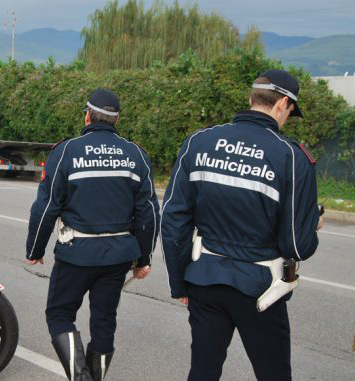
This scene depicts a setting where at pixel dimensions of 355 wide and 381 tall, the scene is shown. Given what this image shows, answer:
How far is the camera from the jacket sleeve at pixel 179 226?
322 cm

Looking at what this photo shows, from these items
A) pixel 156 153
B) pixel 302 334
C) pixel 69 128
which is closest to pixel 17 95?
pixel 69 128

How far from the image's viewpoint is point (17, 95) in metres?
24.7

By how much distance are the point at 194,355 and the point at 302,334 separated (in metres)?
2.88

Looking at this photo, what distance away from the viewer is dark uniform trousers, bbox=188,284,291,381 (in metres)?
3.13

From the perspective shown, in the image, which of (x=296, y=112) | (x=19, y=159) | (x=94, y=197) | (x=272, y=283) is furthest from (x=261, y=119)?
(x=19, y=159)

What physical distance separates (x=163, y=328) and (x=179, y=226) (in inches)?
112

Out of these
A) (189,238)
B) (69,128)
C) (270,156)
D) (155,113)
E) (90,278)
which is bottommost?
(69,128)

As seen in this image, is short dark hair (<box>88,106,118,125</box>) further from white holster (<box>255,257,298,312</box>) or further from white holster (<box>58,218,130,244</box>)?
white holster (<box>255,257,298,312</box>)

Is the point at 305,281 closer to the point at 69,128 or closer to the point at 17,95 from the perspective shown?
the point at 69,128

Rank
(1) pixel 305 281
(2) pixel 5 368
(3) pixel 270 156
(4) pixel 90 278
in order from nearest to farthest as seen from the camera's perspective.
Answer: (3) pixel 270 156 < (4) pixel 90 278 < (2) pixel 5 368 < (1) pixel 305 281

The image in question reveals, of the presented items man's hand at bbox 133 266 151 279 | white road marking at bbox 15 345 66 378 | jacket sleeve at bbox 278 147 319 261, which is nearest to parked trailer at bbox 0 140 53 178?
white road marking at bbox 15 345 66 378

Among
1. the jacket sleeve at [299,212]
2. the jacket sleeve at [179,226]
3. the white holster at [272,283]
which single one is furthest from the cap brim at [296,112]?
the white holster at [272,283]

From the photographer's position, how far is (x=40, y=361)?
16.5 feet

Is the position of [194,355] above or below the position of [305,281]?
above
